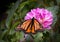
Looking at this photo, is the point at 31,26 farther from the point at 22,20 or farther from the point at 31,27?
the point at 22,20

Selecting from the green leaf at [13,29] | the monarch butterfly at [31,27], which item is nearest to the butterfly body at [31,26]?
the monarch butterfly at [31,27]

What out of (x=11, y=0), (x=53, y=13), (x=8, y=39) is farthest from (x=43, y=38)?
(x=11, y=0)

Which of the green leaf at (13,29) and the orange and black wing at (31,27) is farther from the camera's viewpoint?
the green leaf at (13,29)

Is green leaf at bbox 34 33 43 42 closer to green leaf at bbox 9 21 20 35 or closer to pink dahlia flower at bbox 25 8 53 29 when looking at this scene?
pink dahlia flower at bbox 25 8 53 29

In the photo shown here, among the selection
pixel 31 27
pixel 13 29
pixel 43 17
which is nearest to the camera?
pixel 31 27

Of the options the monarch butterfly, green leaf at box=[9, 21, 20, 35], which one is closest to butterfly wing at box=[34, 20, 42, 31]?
the monarch butterfly

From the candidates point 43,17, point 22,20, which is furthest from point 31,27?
point 22,20

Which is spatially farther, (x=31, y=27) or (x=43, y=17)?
(x=43, y=17)

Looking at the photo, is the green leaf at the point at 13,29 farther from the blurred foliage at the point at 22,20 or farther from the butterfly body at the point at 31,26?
the butterfly body at the point at 31,26

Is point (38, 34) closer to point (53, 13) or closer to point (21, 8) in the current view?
point (53, 13)
